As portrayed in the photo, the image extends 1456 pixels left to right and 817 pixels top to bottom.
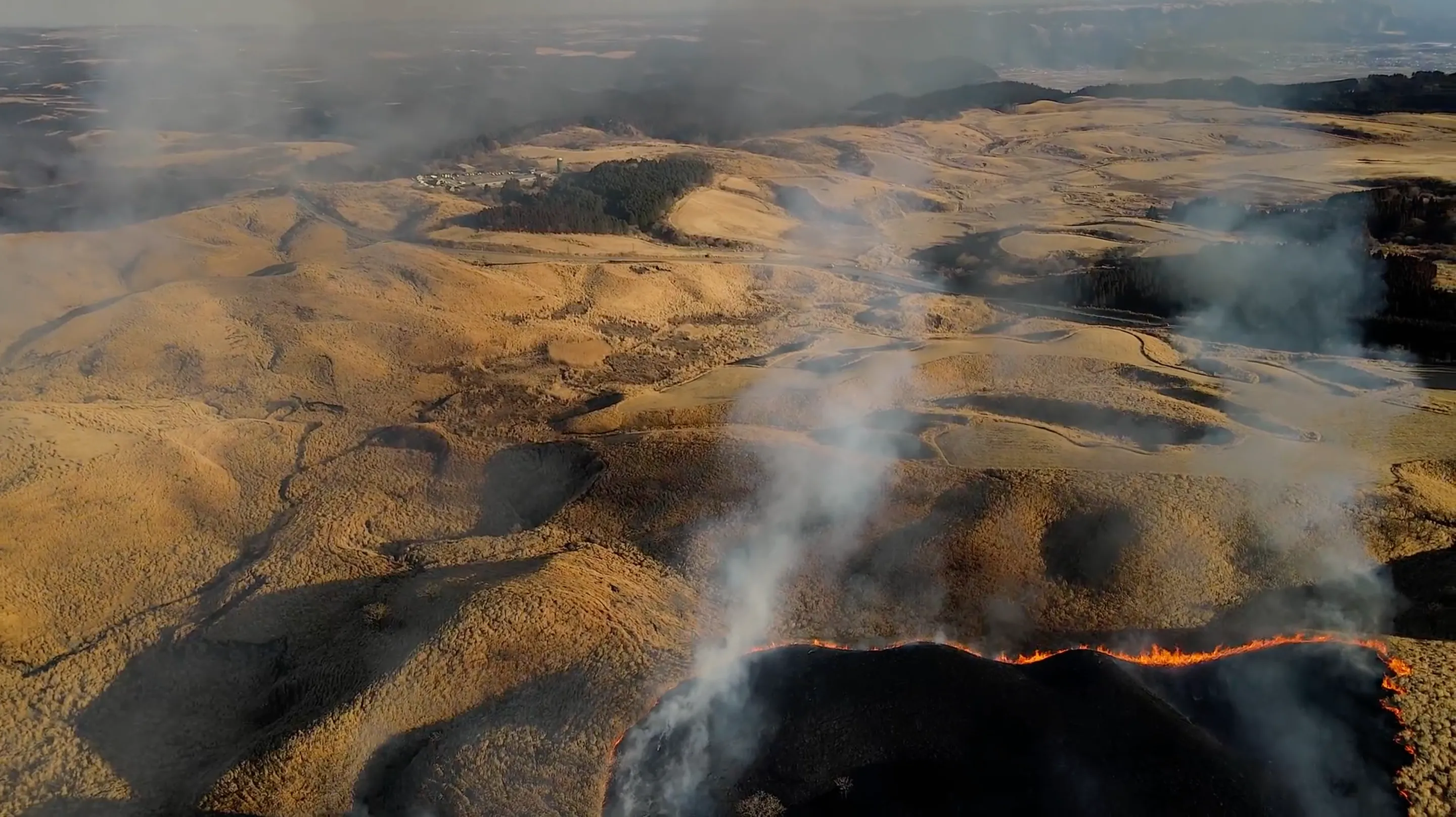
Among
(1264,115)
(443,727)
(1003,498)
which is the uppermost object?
(1264,115)

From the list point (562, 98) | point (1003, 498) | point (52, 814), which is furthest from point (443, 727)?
point (562, 98)

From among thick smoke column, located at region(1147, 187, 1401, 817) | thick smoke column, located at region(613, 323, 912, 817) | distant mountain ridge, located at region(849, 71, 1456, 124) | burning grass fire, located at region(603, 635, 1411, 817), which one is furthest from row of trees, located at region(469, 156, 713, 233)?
burning grass fire, located at region(603, 635, 1411, 817)

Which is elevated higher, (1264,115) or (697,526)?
(1264,115)

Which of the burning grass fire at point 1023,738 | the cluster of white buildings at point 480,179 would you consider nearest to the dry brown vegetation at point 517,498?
the burning grass fire at point 1023,738

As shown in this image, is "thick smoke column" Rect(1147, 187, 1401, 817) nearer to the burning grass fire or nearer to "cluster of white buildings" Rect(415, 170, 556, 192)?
the burning grass fire

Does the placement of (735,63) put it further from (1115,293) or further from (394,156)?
(1115,293)

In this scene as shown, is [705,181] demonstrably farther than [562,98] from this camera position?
No
